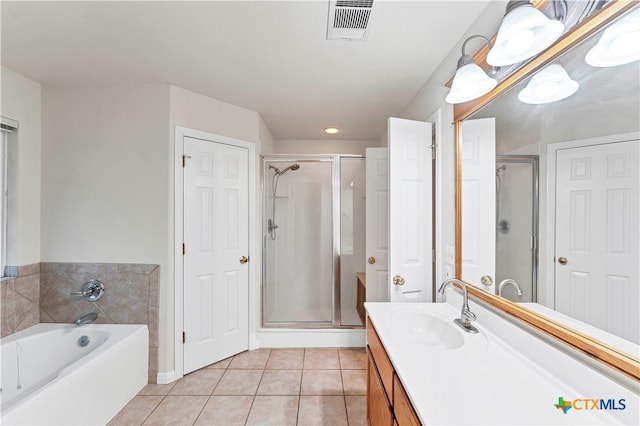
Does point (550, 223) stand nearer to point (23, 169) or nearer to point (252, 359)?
point (252, 359)

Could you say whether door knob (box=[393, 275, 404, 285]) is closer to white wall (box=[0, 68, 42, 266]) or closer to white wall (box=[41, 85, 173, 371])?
white wall (box=[41, 85, 173, 371])

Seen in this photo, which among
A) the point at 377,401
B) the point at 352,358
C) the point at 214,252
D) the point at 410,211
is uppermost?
the point at 410,211

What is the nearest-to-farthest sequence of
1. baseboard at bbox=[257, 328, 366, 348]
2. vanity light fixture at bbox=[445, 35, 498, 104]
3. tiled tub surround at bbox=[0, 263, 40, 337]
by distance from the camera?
1. vanity light fixture at bbox=[445, 35, 498, 104]
2. tiled tub surround at bbox=[0, 263, 40, 337]
3. baseboard at bbox=[257, 328, 366, 348]

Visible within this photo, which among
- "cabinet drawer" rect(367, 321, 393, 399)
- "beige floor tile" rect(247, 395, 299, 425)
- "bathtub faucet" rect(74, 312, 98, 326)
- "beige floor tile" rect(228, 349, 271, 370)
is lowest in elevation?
"beige floor tile" rect(228, 349, 271, 370)

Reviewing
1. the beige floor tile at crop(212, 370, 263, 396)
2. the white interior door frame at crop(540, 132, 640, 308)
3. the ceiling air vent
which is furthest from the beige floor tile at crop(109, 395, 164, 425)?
the ceiling air vent

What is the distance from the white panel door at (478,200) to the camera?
54.1 inches

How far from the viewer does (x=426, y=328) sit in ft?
4.91

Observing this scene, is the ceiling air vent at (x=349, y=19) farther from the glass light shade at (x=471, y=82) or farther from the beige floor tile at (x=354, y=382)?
the beige floor tile at (x=354, y=382)

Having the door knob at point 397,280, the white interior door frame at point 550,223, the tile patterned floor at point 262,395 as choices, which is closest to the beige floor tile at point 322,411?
the tile patterned floor at point 262,395

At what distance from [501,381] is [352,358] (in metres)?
1.98

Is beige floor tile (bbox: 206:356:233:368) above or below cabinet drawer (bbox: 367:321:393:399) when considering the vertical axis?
below

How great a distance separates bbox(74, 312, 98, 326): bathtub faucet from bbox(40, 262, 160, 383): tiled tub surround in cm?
5

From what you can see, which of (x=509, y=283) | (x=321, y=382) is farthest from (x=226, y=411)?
(x=509, y=283)

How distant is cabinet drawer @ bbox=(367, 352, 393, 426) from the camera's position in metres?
1.15
